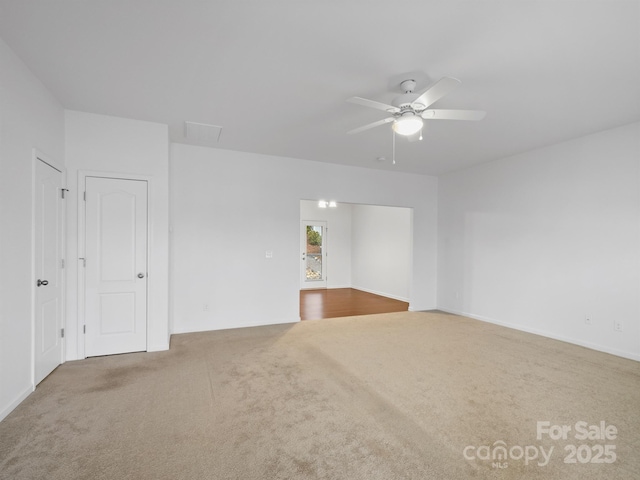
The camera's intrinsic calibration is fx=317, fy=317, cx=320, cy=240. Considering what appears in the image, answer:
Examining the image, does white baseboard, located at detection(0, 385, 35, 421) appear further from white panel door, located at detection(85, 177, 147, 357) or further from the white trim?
white panel door, located at detection(85, 177, 147, 357)

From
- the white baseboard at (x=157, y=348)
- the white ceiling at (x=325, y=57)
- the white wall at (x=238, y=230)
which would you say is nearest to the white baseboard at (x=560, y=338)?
the white ceiling at (x=325, y=57)

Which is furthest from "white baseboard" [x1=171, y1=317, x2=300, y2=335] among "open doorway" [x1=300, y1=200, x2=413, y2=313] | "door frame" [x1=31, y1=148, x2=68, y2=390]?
"open doorway" [x1=300, y1=200, x2=413, y2=313]

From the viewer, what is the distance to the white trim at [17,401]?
7.72 feet

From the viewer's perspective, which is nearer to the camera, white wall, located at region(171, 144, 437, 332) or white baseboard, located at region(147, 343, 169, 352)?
white baseboard, located at region(147, 343, 169, 352)

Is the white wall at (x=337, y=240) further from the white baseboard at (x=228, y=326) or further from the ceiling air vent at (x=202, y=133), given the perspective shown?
the ceiling air vent at (x=202, y=133)

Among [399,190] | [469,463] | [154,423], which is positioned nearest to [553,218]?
[399,190]

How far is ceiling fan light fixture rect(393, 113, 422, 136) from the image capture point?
109 inches

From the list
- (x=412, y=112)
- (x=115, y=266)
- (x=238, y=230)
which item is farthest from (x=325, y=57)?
(x=115, y=266)

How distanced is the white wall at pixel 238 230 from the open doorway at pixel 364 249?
275 centimetres

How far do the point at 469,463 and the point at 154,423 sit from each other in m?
2.17

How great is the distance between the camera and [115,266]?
12.3 ft

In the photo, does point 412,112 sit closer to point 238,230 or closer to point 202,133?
point 202,133

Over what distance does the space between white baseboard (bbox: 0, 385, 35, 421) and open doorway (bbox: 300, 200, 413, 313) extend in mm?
5901

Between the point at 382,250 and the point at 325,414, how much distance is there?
21.4 ft
